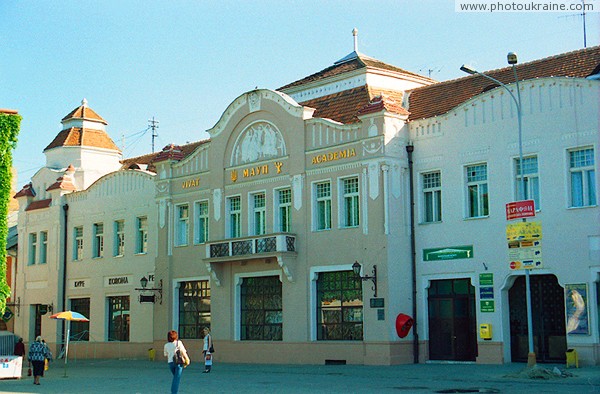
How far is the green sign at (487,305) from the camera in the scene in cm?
2877

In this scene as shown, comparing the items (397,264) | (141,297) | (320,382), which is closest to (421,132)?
(397,264)

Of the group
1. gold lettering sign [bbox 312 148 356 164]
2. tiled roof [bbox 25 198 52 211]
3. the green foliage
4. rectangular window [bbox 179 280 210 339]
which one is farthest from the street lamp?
tiled roof [bbox 25 198 52 211]

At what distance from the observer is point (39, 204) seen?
160ft

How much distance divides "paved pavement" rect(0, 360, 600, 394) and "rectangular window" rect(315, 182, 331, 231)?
540cm

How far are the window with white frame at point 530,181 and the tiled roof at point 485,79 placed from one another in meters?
3.04

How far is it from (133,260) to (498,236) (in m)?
20.1

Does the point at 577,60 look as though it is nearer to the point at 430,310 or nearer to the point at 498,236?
the point at 498,236

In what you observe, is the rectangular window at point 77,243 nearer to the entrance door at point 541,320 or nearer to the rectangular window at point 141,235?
the rectangular window at point 141,235

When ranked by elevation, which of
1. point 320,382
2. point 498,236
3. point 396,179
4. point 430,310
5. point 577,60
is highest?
point 577,60

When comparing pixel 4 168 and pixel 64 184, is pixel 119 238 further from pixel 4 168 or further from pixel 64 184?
pixel 4 168

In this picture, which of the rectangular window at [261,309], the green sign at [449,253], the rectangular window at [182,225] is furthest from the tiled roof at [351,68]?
the rectangular window at [261,309]

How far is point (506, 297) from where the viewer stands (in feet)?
94.1

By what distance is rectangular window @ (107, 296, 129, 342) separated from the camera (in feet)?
141

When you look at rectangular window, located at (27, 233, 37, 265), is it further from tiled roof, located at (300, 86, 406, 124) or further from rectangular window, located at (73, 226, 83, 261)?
tiled roof, located at (300, 86, 406, 124)
